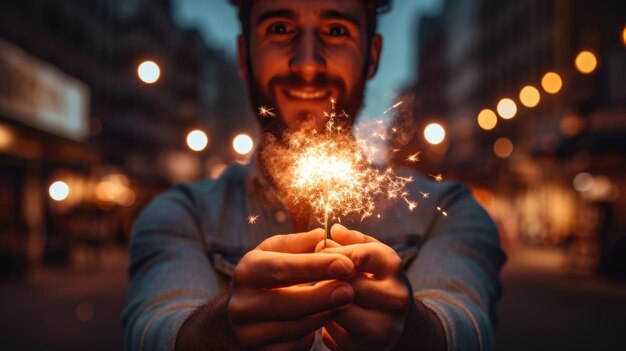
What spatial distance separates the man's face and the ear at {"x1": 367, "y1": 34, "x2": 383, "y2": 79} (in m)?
0.22

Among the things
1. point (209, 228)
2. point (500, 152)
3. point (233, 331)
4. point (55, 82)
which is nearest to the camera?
point (233, 331)

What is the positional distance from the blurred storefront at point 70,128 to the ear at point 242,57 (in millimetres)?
1329

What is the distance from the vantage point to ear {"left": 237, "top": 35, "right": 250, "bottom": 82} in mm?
2874

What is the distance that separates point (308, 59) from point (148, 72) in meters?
2.02

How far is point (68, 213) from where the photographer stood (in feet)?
96.1

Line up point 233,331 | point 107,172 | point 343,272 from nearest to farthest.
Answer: point 343,272
point 233,331
point 107,172

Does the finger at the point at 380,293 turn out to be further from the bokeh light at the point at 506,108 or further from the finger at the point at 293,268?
the bokeh light at the point at 506,108

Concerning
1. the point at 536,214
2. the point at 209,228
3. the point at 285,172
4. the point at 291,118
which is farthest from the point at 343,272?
the point at 536,214

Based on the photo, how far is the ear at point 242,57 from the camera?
287cm

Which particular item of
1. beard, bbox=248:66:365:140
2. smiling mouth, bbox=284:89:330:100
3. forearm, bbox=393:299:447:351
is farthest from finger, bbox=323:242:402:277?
smiling mouth, bbox=284:89:330:100

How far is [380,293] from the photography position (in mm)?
1712

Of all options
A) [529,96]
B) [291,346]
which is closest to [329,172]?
[291,346]

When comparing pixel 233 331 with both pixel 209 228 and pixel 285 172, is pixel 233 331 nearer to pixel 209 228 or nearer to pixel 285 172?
pixel 285 172

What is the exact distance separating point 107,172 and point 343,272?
1603 inches
